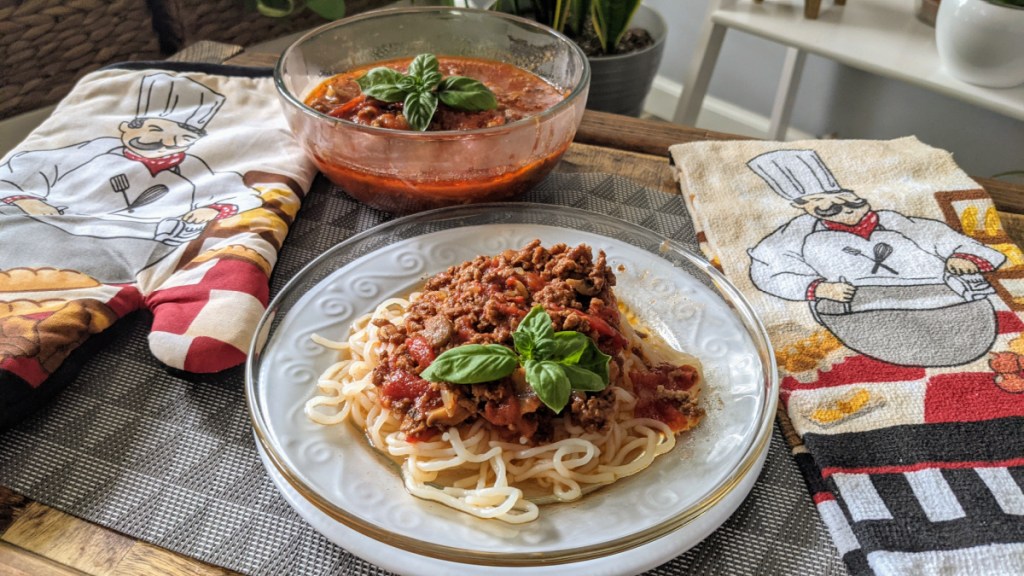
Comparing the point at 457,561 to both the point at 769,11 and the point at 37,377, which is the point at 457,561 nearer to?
the point at 37,377

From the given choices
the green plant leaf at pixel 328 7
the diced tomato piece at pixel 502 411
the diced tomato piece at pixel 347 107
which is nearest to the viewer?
the diced tomato piece at pixel 502 411

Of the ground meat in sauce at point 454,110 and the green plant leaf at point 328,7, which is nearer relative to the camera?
the ground meat in sauce at point 454,110

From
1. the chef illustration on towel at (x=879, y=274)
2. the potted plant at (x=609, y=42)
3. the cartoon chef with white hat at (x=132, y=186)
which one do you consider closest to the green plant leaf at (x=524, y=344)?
the chef illustration on towel at (x=879, y=274)

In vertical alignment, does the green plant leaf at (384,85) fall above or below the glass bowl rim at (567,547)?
above

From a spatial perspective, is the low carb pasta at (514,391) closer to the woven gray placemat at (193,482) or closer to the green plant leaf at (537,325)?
the green plant leaf at (537,325)

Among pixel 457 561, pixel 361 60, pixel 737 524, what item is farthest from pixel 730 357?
pixel 361 60

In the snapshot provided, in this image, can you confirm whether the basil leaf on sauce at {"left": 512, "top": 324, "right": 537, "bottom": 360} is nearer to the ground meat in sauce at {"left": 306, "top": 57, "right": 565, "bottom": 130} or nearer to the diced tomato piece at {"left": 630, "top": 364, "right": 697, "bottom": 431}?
the diced tomato piece at {"left": 630, "top": 364, "right": 697, "bottom": 431}

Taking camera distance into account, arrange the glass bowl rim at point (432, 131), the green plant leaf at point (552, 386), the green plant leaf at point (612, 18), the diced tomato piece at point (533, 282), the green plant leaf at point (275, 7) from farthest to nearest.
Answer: the green plant leaf at point (275, 7) < the green plant leaf at point (612, 18) < the glass bowl rim at point (432, 131) < the diced tomato piece at point (533, 282) < the green plant leaf at point (552, 386)

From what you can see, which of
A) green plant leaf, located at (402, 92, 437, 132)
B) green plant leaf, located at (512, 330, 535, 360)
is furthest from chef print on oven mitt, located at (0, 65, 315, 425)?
green plant leaf, located at (512, 330, 535, 360)
